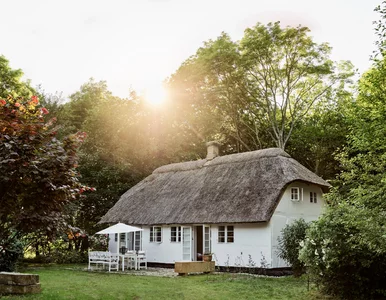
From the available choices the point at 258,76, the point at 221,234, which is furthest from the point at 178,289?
the point at 258,76

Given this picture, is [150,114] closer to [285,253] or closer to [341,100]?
[341,100]

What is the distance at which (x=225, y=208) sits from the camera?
70.1 ft

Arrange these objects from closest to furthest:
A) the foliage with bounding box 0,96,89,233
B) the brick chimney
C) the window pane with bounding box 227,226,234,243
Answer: the foliage with bounding box 0,96,89,233, the window pane with bounding box 227,226,234,243, the brick chimney

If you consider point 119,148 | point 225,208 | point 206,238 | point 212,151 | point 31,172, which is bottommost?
point 206,238

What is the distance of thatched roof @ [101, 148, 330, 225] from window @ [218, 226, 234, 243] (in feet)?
2.76

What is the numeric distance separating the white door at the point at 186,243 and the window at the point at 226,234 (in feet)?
6.00

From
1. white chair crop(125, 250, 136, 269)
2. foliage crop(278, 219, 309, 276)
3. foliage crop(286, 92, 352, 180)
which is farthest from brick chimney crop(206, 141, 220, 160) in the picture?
foliage crop(286, 92, 352, 180)

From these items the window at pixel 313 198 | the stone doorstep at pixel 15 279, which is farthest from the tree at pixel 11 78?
the stone doorstep at pixel 15 279

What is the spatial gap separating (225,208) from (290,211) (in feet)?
10.1

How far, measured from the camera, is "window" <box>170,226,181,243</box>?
2354 cm

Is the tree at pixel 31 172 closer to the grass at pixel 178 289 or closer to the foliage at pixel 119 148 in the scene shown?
the grass at pixel 178 289

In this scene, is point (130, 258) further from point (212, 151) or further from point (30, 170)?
point (30, 170)

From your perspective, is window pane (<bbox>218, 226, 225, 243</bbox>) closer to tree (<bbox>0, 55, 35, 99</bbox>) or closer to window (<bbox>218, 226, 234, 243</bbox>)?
window (<bbox>218, 226, 234, 243</bbox>)

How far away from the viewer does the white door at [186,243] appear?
22.9m
